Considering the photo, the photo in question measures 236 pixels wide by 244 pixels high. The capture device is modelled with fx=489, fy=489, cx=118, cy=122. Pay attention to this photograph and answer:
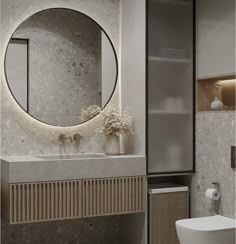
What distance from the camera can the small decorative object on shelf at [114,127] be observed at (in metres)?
4.08

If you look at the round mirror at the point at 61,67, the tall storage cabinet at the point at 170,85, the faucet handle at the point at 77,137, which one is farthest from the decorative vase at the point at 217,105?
the faucet handle at the point at 77,137

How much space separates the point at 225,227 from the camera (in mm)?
3438

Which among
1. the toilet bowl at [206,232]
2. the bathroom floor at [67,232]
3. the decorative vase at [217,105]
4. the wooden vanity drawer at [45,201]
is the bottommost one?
→ the bathroom floor at [67,232]

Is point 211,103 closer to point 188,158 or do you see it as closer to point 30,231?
point 188,158

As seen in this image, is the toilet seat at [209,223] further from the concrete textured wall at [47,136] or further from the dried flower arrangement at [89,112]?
the dried flower arrangement at [89,112]

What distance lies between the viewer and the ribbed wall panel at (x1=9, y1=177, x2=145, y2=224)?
358 centimetres

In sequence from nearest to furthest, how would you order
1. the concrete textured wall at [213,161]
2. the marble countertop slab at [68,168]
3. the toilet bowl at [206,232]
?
the toilet bowl at [206,232] → the marble countertop slab at [68,168] → the concrete textured wall at [213,161]

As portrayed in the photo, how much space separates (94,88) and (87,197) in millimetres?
991

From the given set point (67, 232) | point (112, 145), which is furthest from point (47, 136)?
point (67, 232)

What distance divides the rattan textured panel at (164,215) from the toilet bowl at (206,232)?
47 centimetres

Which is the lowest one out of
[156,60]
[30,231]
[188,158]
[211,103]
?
[30,231]

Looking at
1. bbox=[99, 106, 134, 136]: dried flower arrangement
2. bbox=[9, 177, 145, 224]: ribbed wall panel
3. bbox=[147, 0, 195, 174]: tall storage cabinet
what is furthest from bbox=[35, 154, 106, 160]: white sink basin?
bbox=[147, 0, 195, 174]: tall storage cabinet

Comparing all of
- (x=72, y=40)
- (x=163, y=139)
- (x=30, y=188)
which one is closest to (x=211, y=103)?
(x=163, y=139)

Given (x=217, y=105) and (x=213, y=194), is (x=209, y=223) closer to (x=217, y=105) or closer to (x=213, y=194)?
(x=213, y=194)
